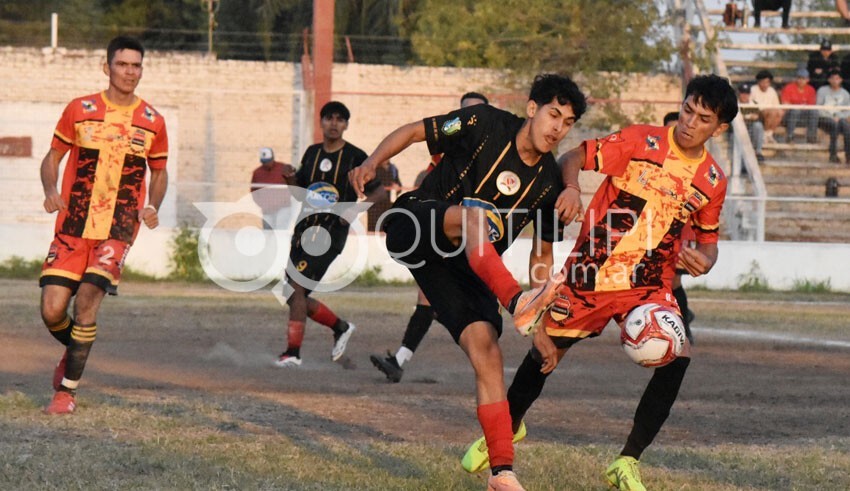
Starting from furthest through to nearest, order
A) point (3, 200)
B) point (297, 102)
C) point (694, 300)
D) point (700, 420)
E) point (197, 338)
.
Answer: point (297, 102), point (3, 200), point (694, 300), point (197, 338), point (700, 420)

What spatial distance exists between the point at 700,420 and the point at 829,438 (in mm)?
1048

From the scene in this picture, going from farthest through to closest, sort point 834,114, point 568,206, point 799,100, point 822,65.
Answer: point 822,65, point 799,100, point 834,114, point 568,206

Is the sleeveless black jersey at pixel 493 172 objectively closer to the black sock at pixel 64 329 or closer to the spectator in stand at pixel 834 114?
the black sock at pixel 64 329

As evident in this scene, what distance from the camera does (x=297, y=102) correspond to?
77.4ft

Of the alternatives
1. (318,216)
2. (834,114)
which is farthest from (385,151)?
(834,114)

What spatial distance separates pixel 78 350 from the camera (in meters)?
8.02

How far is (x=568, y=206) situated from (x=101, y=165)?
11.5 feet

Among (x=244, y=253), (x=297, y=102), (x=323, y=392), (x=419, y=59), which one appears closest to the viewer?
(x=323, y=392)

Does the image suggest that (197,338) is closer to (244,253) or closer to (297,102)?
(244,253)

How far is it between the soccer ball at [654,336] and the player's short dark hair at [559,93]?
970 millimetres

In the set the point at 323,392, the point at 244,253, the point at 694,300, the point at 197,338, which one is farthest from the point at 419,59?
the point at 323,392

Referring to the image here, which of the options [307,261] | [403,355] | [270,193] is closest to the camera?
[403,355]

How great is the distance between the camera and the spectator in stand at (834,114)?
21969 millimetres

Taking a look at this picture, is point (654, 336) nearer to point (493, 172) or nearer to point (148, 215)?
point (493, 172)
